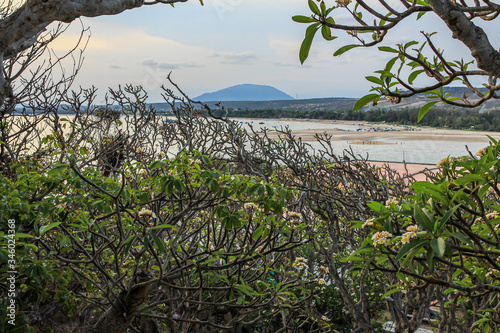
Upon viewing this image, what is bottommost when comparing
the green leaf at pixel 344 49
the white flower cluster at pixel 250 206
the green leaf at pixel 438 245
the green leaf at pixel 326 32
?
the white flower cluster at pixel 250 206

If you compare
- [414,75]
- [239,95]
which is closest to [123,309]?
[414,75]

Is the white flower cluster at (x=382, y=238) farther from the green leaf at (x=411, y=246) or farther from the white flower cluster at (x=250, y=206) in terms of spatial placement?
the white flower cluster at (x=250, y=206)

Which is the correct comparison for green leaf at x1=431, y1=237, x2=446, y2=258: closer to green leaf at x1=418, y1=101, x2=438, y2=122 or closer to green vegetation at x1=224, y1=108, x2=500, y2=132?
green leaf at x1=418, y1=101, x2=438, y2=122

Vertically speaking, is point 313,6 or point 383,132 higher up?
point 313,6

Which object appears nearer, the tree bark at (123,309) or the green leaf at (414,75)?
the green leaf at (414,75)

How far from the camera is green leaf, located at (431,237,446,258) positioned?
3.20 feet

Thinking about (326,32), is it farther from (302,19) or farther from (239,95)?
(239,95)

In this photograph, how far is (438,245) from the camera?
3.30 ft

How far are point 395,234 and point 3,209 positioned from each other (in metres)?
1.79

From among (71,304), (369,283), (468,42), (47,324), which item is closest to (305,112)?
(369,283)

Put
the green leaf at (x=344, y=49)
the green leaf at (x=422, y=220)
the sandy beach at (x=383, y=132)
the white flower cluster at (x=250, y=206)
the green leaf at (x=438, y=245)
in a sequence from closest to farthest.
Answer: the green leaf at (x=438, y=245), the green leaf at (x=422, y=220), the green leaf at (x=344, y=49), the white flower cluster at (x=250, y=206), the sandy beach at (x=383, y=132)

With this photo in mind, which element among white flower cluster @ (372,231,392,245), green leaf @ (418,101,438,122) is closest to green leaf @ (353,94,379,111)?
green leaf @ (418,101,438,122)


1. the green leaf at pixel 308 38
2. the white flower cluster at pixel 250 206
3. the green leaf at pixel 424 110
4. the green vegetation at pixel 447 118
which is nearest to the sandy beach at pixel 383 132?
the green vegetation at pixel 447 118

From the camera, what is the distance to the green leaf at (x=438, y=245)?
0.97 metres
